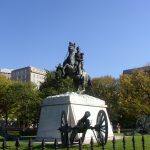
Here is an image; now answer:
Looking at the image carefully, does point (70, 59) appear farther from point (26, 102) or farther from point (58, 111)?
point (26, 102)

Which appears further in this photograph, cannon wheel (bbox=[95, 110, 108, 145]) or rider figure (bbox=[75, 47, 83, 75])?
rider figure (bbox=[75, 47, 83, 75])

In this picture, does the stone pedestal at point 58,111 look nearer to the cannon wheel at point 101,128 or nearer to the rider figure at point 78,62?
the rider figure at point 78,62

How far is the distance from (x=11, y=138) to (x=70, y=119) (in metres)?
4.88

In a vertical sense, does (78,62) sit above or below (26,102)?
below

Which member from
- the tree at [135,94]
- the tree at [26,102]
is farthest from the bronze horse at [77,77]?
the tree at [135,94]

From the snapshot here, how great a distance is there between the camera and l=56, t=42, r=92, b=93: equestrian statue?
2947cm

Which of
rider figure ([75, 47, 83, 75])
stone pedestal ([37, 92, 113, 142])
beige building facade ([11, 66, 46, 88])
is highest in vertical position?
beige building facade ([11, 66, 46, 88])

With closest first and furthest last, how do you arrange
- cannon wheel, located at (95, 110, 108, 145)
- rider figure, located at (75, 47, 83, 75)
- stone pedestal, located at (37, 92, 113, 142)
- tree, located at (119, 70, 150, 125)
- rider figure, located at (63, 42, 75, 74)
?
cannon wheel, located at (95, 110, 108, 145) → stone pedestal, located at (37, 92, 113, 142) → rider figure, located at (63, 42, 75, 74) → rider figure, located at (75, 47, 83, 75) → tree, located at (119, 70, 150, 125)

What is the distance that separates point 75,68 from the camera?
97.9 ft

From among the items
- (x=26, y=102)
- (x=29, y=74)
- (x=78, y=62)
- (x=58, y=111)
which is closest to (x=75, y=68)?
(x=78, y=62)

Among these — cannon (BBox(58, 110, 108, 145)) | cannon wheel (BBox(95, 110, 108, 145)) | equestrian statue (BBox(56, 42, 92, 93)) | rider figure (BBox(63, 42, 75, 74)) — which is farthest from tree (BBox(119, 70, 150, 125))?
cannon (BBox(58, 110, 108, 145))

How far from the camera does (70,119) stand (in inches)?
1078

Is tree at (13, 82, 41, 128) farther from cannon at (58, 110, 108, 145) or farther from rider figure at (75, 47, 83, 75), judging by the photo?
cannon at (58, 110, 108, 145)

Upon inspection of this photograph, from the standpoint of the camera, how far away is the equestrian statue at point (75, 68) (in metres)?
29.5
